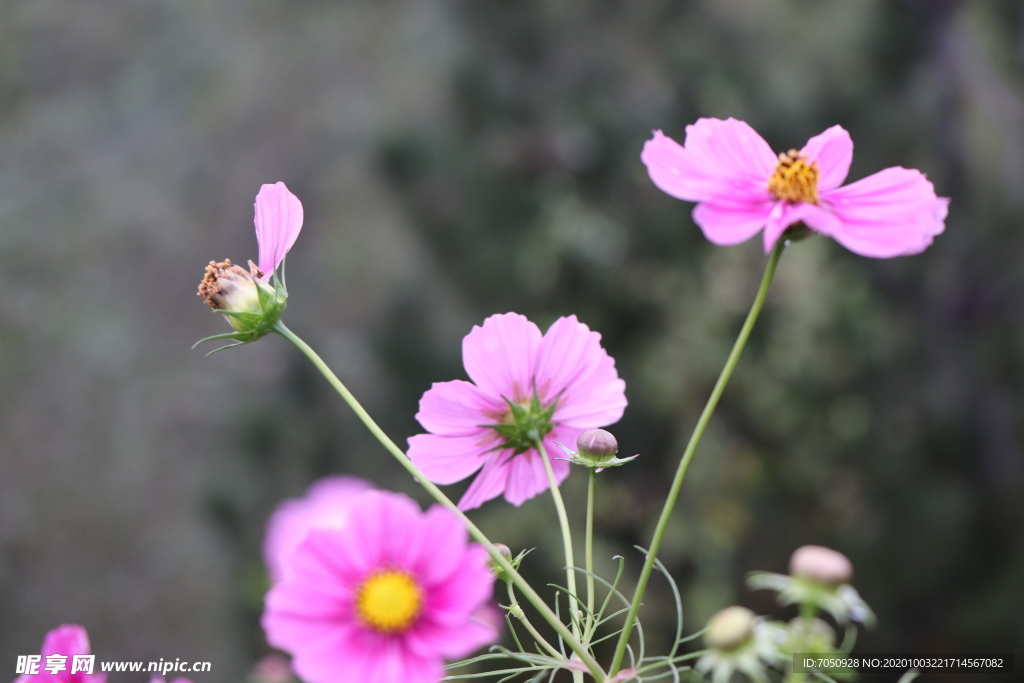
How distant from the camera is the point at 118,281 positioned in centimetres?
286

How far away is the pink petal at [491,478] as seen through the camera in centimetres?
24

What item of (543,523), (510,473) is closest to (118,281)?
(543,523)

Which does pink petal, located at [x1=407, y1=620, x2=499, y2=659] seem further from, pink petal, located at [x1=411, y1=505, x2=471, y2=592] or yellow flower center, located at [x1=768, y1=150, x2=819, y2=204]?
yellow flower center, located at [x1=768, y1=150, x2=819, y2=204]

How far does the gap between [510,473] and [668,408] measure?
55.3 inches

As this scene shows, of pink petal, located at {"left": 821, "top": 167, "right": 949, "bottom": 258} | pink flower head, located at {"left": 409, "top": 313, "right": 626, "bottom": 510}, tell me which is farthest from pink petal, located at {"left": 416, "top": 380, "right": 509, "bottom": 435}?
pink petal, located at {"left": 821, "top": 167, "right": 949, "bottom": 258}

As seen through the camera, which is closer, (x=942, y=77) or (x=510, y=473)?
(x=510, y=473)

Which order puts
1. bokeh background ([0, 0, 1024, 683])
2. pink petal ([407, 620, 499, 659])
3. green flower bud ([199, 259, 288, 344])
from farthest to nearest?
bokeh background ([0, 0, 1024, 683]) → green flower bud ([199, 259, 288, 344]) → pink petal ([407, 620, 499, 659])

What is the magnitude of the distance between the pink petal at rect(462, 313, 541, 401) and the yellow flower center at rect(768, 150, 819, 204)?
79mm

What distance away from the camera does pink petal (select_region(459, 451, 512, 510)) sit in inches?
9.5

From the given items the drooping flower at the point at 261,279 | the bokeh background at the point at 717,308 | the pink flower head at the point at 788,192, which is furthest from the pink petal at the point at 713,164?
the bokeh background at the point at 717,308

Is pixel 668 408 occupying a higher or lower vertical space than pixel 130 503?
lower

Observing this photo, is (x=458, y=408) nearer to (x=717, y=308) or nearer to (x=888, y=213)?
(x=888, y=213)

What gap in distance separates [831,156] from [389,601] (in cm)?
18

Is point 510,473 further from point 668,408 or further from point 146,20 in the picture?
point 146,20
